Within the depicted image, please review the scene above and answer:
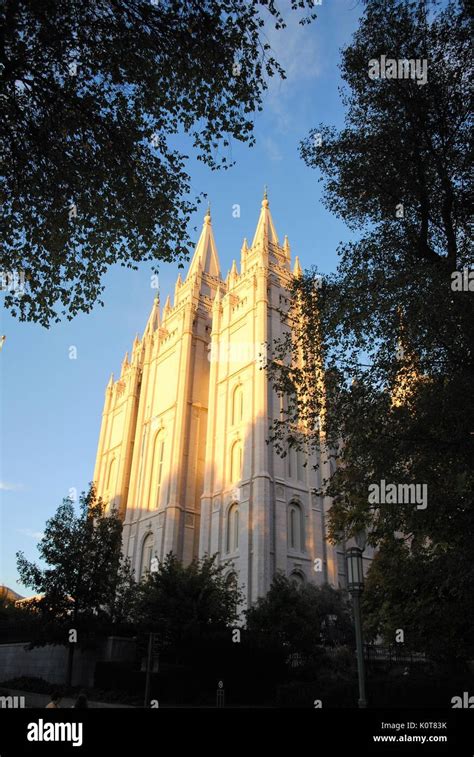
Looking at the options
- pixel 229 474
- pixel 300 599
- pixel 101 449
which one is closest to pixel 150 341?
pixel 101 449

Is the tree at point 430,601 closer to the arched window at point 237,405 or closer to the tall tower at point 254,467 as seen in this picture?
the tall tower at point 254,467

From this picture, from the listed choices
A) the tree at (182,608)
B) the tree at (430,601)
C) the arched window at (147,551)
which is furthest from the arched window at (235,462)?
the tree at (430,601)

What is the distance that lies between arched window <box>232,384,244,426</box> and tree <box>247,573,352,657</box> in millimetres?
17033

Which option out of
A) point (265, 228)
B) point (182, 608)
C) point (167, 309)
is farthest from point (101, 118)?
point (167, 309)

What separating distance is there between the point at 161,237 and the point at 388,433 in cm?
654

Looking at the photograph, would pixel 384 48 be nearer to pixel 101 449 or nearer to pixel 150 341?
pixel 150 341

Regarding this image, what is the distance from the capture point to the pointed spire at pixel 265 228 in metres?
50.7

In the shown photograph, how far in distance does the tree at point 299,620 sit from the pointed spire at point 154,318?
46302 mm

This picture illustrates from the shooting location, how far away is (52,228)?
12.0m

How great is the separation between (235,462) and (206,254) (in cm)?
3017

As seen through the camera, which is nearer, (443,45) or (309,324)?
(443,45)

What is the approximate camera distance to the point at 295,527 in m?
39.8

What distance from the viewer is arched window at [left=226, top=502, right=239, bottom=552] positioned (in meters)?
39.4

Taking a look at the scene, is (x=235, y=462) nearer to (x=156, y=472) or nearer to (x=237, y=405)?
(x=237, y=405)
